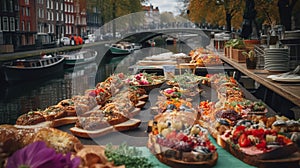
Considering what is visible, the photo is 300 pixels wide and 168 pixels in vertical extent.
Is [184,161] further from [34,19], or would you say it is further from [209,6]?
[34,19]

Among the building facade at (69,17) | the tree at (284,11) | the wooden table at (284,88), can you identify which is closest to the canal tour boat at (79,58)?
the tree at (284,11)

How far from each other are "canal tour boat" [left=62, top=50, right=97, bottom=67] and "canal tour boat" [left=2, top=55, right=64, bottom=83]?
7.32 ft

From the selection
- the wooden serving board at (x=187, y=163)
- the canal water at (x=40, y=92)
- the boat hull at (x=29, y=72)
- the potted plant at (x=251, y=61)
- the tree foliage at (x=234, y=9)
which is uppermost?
the tree foliage at (x=234, y=9)

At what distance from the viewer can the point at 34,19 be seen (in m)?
51.2

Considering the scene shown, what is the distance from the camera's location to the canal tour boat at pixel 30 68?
24.7 m

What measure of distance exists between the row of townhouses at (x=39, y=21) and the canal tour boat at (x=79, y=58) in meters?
4.93

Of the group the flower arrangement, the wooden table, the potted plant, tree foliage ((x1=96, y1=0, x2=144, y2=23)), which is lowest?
the flower arrangement

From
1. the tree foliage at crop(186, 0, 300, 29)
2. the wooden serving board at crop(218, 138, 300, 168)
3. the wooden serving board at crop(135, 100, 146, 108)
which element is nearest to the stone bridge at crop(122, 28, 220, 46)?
the tree foliage at crop(186, 0, 300, 29)

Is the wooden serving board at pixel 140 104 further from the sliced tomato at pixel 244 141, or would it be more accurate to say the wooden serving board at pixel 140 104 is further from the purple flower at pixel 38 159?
the purple flower at pixel 38 159

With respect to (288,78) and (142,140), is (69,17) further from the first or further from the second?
(142,140)

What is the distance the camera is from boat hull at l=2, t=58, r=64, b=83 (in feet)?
80.6

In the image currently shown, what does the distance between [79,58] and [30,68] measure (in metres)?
8.46

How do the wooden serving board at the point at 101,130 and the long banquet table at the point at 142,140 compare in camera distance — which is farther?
the wooden serving board at the point at 101,130

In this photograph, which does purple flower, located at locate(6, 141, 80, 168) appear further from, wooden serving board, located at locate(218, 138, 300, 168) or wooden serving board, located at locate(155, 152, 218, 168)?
wooden serving board, located at locate(218, 138, 300, 168)
